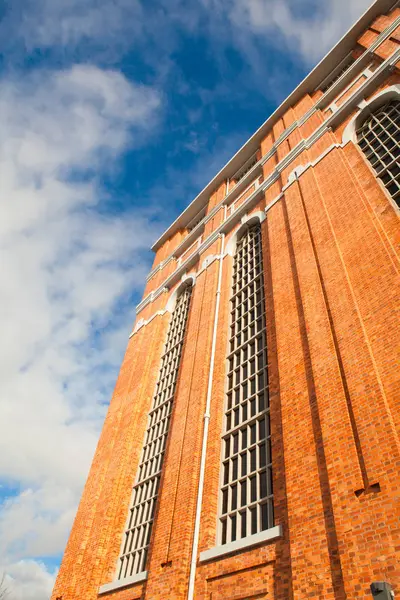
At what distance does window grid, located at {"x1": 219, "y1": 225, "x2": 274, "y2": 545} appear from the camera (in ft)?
27.3

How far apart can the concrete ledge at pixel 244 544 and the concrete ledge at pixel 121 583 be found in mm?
2229

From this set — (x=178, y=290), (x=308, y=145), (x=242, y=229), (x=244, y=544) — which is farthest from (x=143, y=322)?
(x=244, y=544)

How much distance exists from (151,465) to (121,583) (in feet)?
10.3

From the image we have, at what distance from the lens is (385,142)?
11883mm

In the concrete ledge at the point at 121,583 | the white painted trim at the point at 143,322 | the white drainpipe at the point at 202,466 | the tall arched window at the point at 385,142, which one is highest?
the white painted trim at the point at 143,322

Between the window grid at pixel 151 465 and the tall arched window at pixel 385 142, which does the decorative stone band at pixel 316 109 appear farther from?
the window grid at pixel 151 465

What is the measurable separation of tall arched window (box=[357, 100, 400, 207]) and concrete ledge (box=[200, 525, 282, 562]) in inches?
296

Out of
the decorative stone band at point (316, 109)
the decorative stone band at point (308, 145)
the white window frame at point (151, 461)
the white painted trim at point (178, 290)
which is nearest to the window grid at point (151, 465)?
the white window frame at point (151, 461)

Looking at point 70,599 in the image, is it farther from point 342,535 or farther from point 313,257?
point 313,257

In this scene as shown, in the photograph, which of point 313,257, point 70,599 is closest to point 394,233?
point 313,257

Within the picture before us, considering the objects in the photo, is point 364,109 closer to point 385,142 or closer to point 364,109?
point 364,109

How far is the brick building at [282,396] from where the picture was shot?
6.37 metres

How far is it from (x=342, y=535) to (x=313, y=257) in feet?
20.6

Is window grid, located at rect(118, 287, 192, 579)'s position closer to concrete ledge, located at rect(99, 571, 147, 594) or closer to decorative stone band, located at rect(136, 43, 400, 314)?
concrete ledge, located at rect(99, 571, 147, 594)
